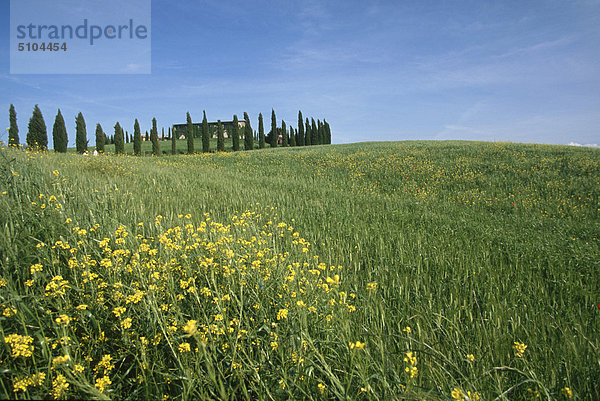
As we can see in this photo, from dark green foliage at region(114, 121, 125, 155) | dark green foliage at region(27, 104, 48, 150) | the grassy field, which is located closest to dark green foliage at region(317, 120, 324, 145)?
dark green foliage at region(114, 121, 125, 155)

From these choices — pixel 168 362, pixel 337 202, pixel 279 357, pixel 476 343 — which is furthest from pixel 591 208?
pixel 168 362

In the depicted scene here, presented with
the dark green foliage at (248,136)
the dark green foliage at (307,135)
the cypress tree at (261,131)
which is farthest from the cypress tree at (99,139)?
the dark green foliage at (307,135)

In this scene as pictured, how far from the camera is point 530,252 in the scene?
4684mm

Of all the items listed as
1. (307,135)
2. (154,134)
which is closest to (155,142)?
(154,134)

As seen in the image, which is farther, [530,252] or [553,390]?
[530,252]

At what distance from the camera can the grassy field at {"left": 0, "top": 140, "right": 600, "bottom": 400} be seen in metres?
1.64

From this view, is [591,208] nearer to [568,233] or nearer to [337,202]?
[568,233]

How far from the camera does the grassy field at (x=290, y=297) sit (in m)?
1.64

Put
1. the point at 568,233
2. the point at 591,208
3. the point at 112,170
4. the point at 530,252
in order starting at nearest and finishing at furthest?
the point at 530,252 < the point at 568,233 < the point at 591,208 < the point at 112,170

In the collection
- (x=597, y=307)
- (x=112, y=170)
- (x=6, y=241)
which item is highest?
(x=112, y=170)

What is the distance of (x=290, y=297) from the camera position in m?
2.15

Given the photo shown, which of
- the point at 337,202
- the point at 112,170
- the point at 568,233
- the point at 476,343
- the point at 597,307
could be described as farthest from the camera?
the point at 112,170

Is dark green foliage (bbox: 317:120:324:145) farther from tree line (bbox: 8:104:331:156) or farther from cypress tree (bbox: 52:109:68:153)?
cypress tree (bbox: 52:109:68:153)

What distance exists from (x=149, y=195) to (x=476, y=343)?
6459mm
